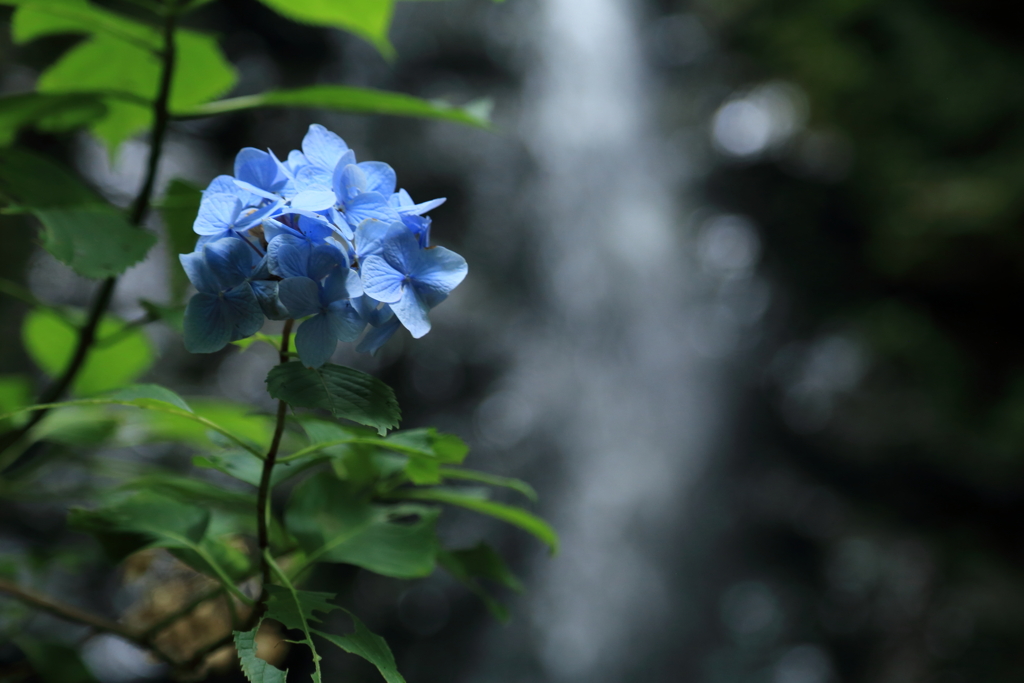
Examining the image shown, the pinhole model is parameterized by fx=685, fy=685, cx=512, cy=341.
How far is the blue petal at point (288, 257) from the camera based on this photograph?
31cm

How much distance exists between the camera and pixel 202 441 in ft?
2.42

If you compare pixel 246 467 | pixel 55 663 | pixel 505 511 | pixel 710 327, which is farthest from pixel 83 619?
pixel 710 327

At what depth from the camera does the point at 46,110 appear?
1.62 feet

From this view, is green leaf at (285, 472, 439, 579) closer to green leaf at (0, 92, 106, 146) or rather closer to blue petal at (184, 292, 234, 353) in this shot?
blue petal at (184, 292, 234, 353)

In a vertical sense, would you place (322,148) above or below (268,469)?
above

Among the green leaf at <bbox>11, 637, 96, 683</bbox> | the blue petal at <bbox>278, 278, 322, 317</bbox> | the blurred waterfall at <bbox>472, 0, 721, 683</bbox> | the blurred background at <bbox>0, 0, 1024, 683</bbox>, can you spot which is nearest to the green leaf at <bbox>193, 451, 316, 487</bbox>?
the blue petal at <bbox>278, 278, 322, 317</bbox>

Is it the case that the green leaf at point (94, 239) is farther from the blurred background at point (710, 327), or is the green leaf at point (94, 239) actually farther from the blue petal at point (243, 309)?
the blurred background at point (710, 327)

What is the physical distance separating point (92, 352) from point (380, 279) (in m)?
0.48

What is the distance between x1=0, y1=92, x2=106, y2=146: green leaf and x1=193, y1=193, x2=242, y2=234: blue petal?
0.26m

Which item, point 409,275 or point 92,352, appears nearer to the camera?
point 409,275

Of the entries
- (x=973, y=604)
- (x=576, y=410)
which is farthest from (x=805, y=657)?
(x=576, y=410)

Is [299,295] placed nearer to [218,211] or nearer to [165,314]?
[218,211]

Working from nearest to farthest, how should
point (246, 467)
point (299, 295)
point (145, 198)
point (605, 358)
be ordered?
point (299, 295), point (246, 467), point (145, 198), point (605, 358)

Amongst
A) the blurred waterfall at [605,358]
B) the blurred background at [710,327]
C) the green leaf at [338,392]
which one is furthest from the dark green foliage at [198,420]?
the blurred waterfall at [605,358]
